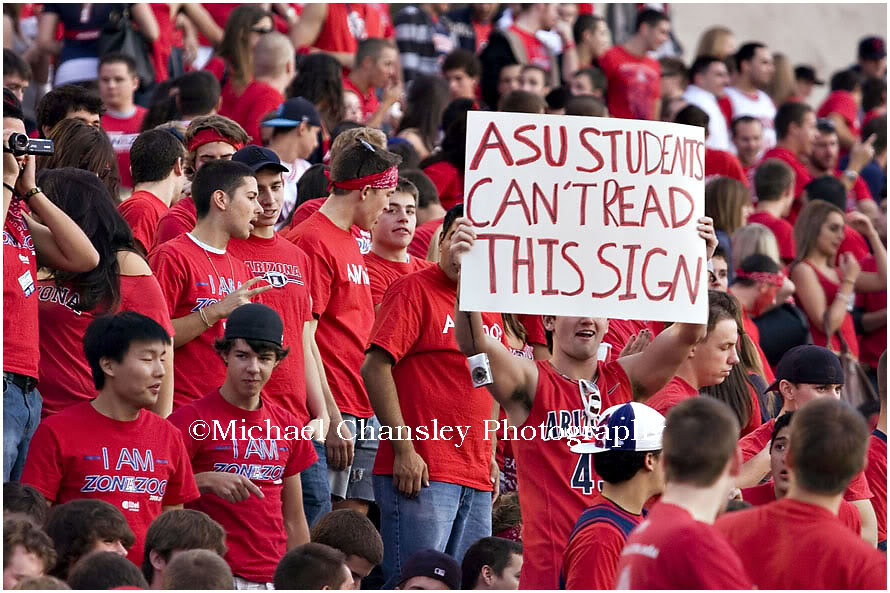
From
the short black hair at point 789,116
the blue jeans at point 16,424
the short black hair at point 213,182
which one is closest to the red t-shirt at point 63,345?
the blue jeans at point 16,424

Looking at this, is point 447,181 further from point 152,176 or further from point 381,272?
point 152,176

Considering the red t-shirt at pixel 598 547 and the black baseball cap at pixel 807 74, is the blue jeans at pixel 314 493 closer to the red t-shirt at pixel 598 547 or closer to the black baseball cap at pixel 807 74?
the red t-shirt at pixel 598 547

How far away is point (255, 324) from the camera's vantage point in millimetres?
6445

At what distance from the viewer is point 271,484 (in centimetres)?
653

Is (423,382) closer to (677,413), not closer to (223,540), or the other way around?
(223,540)

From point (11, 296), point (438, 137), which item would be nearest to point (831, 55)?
point (438, 137)

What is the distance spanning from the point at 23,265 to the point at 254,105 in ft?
15.0

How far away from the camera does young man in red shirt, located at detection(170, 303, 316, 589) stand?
6.37m

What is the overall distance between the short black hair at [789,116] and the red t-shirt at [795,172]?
154mm

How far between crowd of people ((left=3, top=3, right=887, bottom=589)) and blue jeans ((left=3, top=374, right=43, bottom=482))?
1 cm

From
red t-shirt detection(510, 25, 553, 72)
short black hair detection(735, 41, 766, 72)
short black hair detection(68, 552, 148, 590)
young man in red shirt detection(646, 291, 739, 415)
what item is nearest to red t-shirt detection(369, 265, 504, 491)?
young man in red shirt detection(646, 291, 739, 415)

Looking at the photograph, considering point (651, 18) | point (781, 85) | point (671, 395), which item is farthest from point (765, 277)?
point (781, 85)

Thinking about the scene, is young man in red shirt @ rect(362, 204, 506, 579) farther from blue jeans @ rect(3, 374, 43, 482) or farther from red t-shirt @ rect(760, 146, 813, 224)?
red t-shirt @ rect(760, 146, 813, 224)

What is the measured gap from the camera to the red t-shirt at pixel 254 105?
34.5 ft
